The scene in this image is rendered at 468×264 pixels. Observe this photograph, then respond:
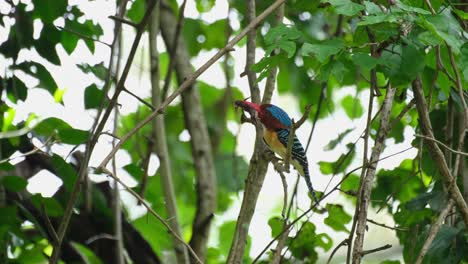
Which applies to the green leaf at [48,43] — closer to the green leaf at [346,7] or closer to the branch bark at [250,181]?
the branch bark at [250,181]

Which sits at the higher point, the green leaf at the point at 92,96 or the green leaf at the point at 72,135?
the green leaf at the point at 92,96

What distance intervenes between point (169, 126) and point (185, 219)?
2.49ft

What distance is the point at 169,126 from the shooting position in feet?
19.0

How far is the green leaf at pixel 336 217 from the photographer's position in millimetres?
3494

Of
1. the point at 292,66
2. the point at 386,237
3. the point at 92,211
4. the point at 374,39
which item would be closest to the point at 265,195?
the point at 386,237

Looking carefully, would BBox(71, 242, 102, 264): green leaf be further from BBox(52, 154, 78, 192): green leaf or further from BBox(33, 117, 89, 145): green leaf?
BBox(33, 117, 89, 145): green leaf

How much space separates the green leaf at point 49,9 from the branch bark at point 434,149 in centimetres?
154

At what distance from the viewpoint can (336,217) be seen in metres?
3.53

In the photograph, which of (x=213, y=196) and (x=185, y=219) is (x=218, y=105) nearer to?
(x=185, y=219)

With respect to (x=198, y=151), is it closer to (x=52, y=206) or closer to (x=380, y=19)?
(x=52, y=206)

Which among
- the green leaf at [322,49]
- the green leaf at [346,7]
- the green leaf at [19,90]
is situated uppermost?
the green leaf at [19,90]

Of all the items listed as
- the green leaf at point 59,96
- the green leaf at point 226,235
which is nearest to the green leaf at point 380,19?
the green leaf at point 59,96

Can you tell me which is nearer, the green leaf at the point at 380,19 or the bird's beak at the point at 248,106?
the green leaf at the point at 380,19

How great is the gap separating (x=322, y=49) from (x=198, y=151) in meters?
2.33
